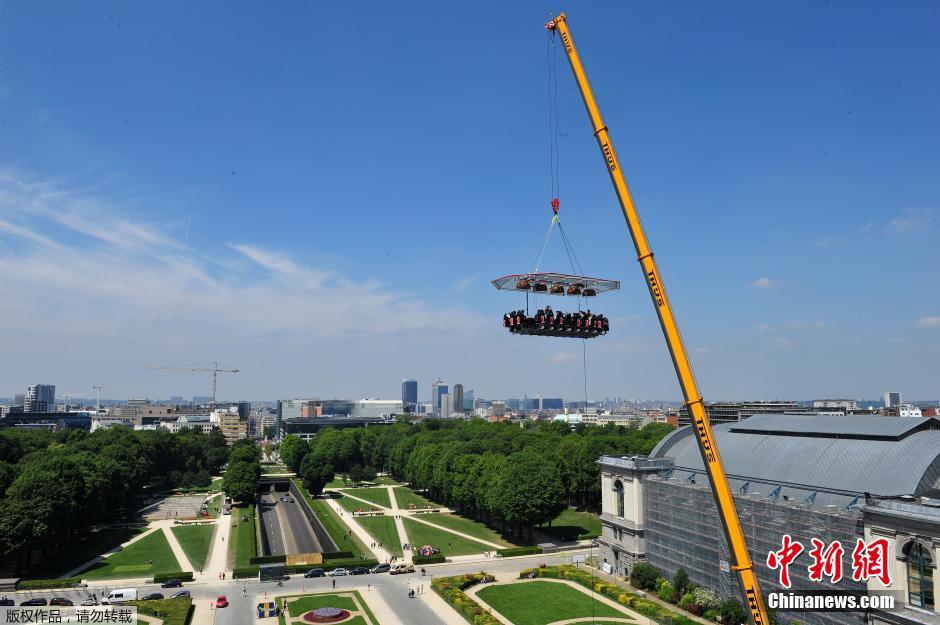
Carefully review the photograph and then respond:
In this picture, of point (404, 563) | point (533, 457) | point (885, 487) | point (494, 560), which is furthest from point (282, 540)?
point (885, 487)

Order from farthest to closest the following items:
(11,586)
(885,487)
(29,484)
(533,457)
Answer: (533,457) → (29,484) → (11,586) → (885,487)

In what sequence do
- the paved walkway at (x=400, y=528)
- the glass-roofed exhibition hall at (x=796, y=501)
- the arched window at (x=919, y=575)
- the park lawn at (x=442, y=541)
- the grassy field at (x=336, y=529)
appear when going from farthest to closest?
the grassy field at (x=336, y=529)
the park lawn at (x=442, y=541)
the paved walkway at (x=400, y=528)
the glass-roofed exhibition hall at (x=796, y=501)
the arched window at (x=919, y=575)

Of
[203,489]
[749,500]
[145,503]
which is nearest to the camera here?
[749,500]

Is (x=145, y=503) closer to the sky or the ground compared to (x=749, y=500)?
closer to the ground

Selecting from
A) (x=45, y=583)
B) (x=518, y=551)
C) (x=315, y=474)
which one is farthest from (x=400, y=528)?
(x=45, y=583)

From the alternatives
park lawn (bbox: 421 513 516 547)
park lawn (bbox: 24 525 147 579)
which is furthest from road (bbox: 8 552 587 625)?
park lawn (bbox: 421 513 516 547)

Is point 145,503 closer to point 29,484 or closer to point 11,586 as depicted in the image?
point 29,484

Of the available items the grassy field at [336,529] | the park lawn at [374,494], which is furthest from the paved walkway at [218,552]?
the park lawn at [374,494]

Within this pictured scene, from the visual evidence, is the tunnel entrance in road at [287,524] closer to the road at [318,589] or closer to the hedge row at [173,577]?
the road at [318,589]
